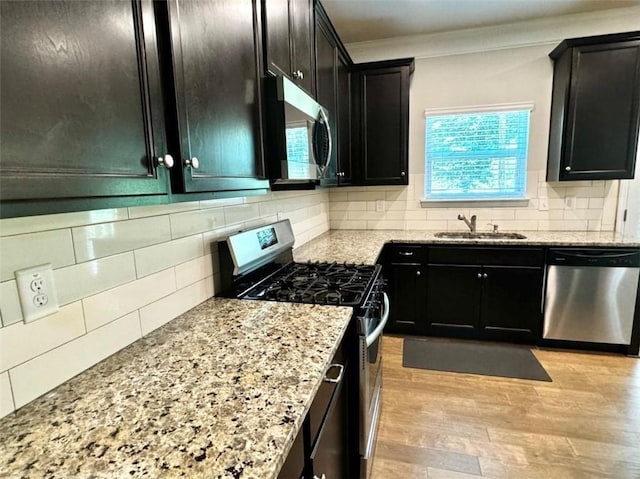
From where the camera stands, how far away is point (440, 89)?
3.21 meters

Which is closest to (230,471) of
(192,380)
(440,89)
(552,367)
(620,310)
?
(192,380)

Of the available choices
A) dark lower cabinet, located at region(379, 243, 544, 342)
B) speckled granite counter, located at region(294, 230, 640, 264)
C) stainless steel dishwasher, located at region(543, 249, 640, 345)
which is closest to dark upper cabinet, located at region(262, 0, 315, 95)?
speckled granite counter, located at region(294, 230, 640, 264)

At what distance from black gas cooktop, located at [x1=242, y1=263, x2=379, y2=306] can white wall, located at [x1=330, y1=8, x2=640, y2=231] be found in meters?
1.71

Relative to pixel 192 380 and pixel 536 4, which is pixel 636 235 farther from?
pixel 192 380

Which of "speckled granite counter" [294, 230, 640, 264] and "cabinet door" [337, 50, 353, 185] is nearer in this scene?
"speckled granite counter" [294, 230, 640, 264]

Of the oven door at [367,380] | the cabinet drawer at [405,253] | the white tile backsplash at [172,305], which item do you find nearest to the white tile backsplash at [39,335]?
the white tile backsplash at [172,305]

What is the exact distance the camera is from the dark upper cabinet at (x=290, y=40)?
1404 mm

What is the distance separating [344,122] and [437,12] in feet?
3.53

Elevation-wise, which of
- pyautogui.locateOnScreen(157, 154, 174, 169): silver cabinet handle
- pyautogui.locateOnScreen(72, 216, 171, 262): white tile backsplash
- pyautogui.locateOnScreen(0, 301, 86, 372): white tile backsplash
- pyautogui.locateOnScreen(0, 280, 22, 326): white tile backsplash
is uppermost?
pyautogui.locateOnScreen(157, 154, 174, 169): silver cabinet handle

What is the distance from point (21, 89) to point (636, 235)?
3835 millimetres

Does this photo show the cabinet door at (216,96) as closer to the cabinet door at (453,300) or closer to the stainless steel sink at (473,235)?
the cabinet door at (453,300)

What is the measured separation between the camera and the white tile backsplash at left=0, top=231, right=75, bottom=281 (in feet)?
2.52

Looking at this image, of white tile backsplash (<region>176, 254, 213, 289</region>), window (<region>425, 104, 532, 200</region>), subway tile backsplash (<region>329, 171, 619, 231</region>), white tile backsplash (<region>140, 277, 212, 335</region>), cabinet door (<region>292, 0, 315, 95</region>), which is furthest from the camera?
window (<region>425, 104, 532, 200</region>)

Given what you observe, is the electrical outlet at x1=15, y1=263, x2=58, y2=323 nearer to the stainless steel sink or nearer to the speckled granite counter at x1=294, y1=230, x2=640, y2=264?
the speckled granite counter at x1=294, y1=230, x2=640, y2=264
